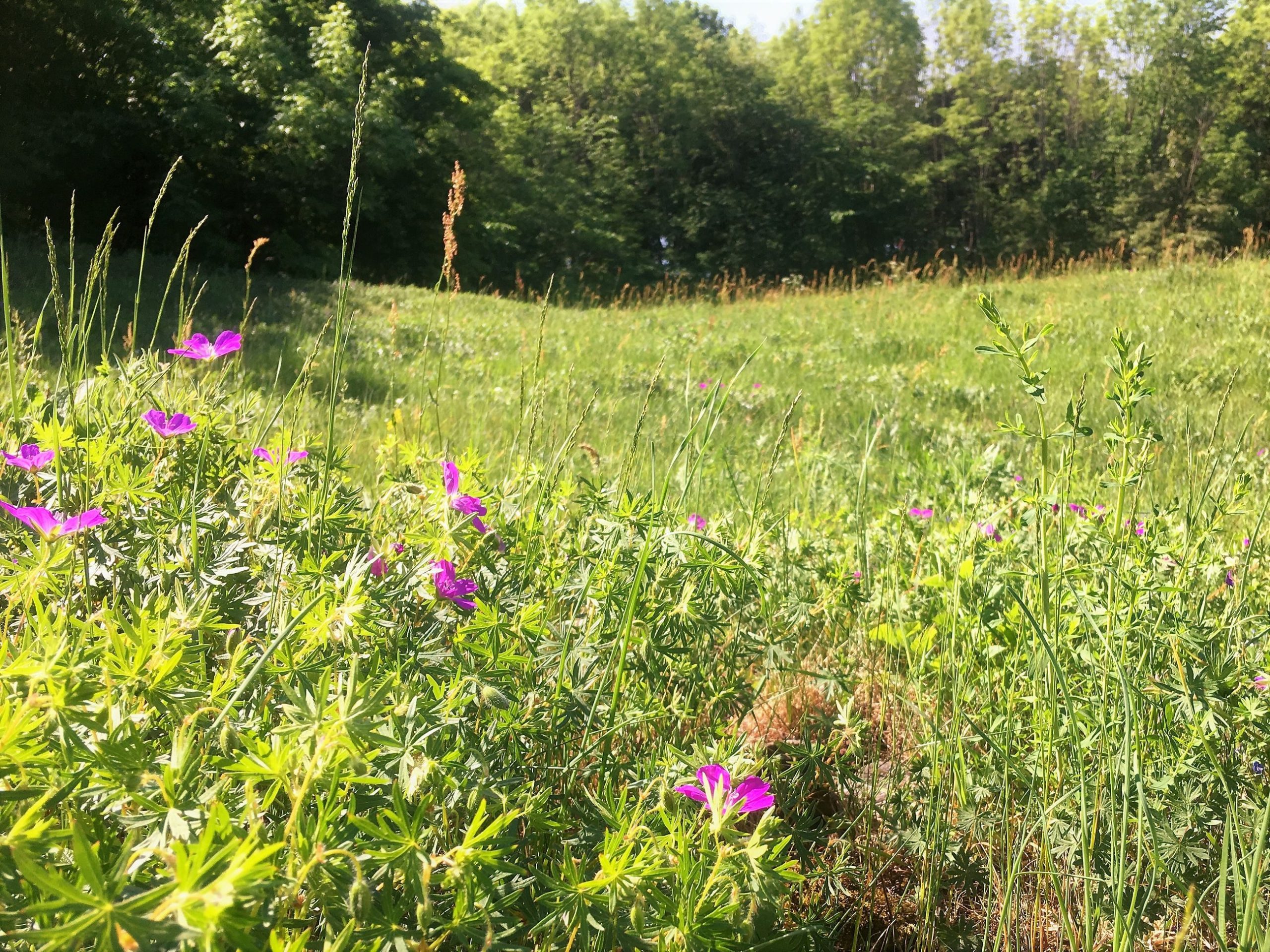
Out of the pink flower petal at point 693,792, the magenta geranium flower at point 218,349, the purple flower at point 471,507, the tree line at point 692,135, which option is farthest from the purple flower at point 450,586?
the tree line at point 692,135

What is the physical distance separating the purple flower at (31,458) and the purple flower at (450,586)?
0.54 m

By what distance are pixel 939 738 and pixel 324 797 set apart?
100cm

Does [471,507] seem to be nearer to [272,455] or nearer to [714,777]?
[272,455]

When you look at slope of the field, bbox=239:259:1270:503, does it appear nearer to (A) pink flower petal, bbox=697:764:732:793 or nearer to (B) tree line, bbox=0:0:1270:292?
(A) pink flower petal, bbox=697:764:732:793

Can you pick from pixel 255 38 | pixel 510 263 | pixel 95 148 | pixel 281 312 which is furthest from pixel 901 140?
pixel 281 312

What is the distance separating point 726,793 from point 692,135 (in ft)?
103

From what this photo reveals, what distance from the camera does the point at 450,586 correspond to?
116 centimetres

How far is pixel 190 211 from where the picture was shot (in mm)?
14180

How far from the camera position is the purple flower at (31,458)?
3.80 ft

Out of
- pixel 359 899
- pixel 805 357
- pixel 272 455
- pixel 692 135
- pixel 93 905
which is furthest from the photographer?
pixel 692 135

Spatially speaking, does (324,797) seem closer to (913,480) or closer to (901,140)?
(913,480)

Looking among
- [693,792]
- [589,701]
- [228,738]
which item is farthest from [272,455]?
[693,792]

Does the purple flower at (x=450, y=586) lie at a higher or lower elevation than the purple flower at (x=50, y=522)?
lower

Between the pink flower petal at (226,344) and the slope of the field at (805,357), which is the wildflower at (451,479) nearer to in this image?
the slope of the field at (805,357)
